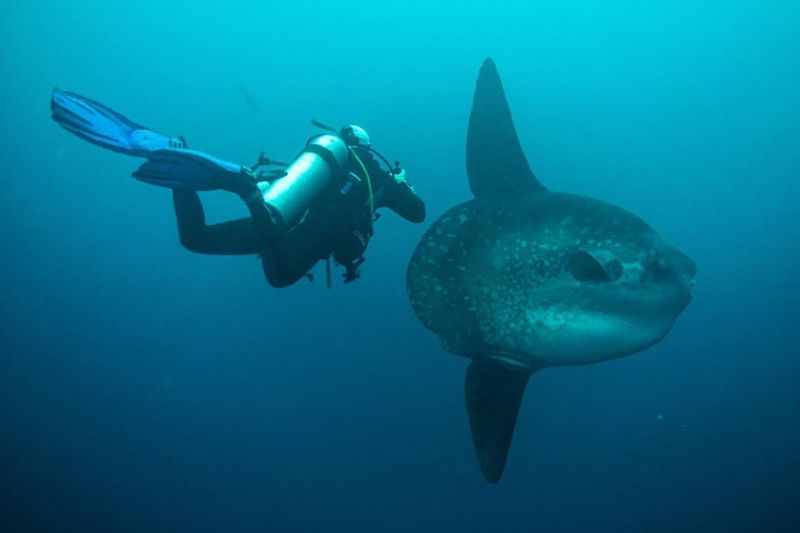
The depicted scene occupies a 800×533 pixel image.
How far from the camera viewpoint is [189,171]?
9.48 ft

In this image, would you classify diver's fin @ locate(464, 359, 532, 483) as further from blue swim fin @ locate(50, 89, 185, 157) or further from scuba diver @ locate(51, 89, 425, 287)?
blue swim fin @ locate(50, 89, 185, 157)

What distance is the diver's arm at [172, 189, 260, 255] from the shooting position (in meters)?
3.54

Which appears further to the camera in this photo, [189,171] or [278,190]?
[278,190]

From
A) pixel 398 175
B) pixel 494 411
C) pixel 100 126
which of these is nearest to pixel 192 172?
pixel 100 126

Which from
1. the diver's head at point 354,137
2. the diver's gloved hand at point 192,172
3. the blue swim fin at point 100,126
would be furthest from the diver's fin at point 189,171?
the diver's head at point 354,137

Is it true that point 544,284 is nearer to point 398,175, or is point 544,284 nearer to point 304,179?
point 304,179

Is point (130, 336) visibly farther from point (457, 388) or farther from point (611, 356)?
point (611, 356)

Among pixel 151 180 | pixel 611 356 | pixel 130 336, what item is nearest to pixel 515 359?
pixel 611 356

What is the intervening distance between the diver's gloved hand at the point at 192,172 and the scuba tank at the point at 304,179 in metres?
0.25

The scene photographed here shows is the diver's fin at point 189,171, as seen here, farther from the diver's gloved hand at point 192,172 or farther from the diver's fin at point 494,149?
the diver's fin at point 494,149

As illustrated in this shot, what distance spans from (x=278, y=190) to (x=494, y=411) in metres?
2.34

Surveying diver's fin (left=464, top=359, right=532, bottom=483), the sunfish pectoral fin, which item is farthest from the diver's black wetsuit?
the sunfish pectoral fin

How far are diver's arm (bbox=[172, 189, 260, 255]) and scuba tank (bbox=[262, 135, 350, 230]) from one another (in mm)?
326

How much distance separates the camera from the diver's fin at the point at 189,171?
9.17 ft
